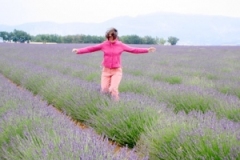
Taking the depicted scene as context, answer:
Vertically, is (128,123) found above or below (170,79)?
above

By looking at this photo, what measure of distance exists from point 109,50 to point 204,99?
1.40m

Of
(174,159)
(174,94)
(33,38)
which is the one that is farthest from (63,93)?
(33,38)

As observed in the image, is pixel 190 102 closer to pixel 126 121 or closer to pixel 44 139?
pixel 126 121

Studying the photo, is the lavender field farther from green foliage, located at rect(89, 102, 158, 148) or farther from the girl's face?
the girl's face

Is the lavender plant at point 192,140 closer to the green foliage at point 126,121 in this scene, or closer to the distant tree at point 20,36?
the green foliage at point 126,121

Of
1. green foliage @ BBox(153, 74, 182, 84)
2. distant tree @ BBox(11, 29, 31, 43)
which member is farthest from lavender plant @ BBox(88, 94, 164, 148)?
distant tree @ BBox(11, 29, 31, 43)

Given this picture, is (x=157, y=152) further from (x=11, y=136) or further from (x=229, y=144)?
(x=11, y=136)

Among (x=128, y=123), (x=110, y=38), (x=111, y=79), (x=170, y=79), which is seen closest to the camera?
(x=128, y=123)

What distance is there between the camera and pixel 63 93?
5.09 metres

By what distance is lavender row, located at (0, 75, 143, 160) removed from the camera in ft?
6.50

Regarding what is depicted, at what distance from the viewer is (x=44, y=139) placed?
2.34 metres

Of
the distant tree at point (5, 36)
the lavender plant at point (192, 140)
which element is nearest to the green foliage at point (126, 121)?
the lavender plant at point (192, 140)

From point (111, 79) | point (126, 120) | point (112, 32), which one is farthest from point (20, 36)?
point (126, 120)

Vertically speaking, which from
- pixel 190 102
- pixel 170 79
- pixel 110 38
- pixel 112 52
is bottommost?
pixel 170 79
